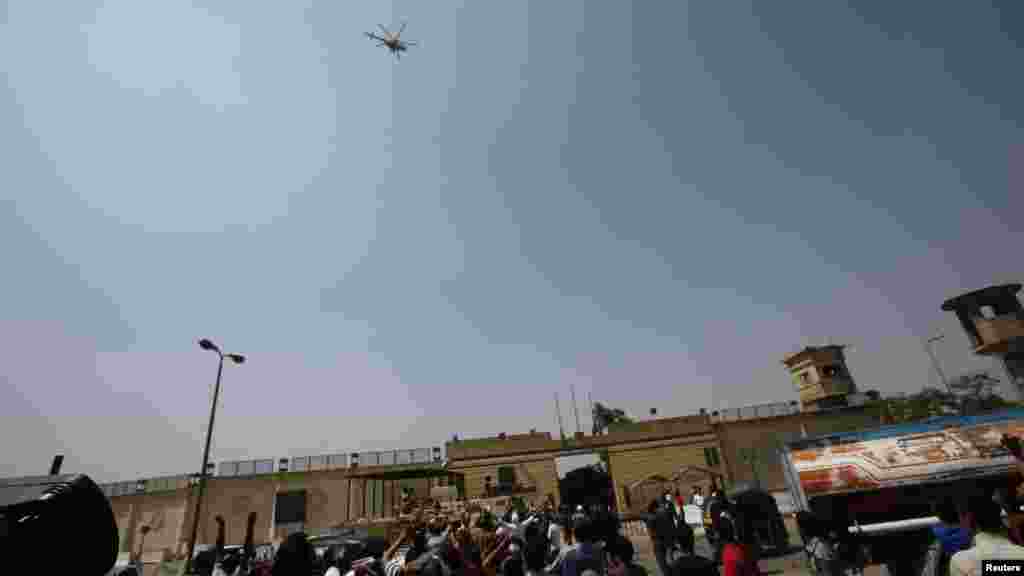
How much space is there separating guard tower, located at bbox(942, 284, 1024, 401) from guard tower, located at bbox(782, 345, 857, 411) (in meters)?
8.51

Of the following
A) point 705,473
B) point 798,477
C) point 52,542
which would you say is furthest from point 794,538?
point 52,542

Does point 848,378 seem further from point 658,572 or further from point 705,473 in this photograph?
point 658,572

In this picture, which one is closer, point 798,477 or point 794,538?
point 798,477

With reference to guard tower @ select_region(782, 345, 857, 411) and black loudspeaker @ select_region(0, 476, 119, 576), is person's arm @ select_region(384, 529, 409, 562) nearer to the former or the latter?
black loudspeaker @ select_region(0, 476, 119, 576)

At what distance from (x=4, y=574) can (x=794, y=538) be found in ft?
70.1

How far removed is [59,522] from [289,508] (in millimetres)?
33942

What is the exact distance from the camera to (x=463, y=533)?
19.8ft

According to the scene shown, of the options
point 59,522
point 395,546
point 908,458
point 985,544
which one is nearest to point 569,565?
point 395,546

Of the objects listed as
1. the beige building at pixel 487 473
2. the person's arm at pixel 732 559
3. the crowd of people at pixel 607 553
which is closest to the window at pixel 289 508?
the beige building at pixel 487 473

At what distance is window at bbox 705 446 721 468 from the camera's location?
33.1m

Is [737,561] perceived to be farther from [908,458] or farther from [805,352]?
[805,352]

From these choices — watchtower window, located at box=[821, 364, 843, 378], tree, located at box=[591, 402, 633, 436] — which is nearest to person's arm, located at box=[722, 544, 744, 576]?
watchtower window, located at box=[821, 364, 843, 378]

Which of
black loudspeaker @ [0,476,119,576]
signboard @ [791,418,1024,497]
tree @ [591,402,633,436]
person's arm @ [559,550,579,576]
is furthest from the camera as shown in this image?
tree @ [591,402,633,436]

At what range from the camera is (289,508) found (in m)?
33.8
